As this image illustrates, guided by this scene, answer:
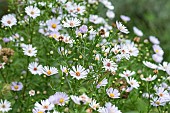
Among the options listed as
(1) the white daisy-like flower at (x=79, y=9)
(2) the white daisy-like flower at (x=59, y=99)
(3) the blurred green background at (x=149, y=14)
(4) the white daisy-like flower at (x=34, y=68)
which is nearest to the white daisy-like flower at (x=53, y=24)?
(1) the white daisy-like flower at (x=79, y=9)

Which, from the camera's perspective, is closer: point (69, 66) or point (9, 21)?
point (69, 66)

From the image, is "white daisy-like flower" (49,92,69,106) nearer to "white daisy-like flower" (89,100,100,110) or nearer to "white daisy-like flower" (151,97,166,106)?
"white daisy-like flower" (89,100,100,110)

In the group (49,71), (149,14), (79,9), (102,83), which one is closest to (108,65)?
(102,83)

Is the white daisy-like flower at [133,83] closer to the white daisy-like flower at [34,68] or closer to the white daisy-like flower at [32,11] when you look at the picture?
the white daisy-like flower at [34,68]

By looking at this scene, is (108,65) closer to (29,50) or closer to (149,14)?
(29,50)

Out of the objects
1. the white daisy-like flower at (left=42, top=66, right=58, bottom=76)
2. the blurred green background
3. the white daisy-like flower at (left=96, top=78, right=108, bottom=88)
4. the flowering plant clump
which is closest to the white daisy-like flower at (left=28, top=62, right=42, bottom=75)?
the flowering plant clump
